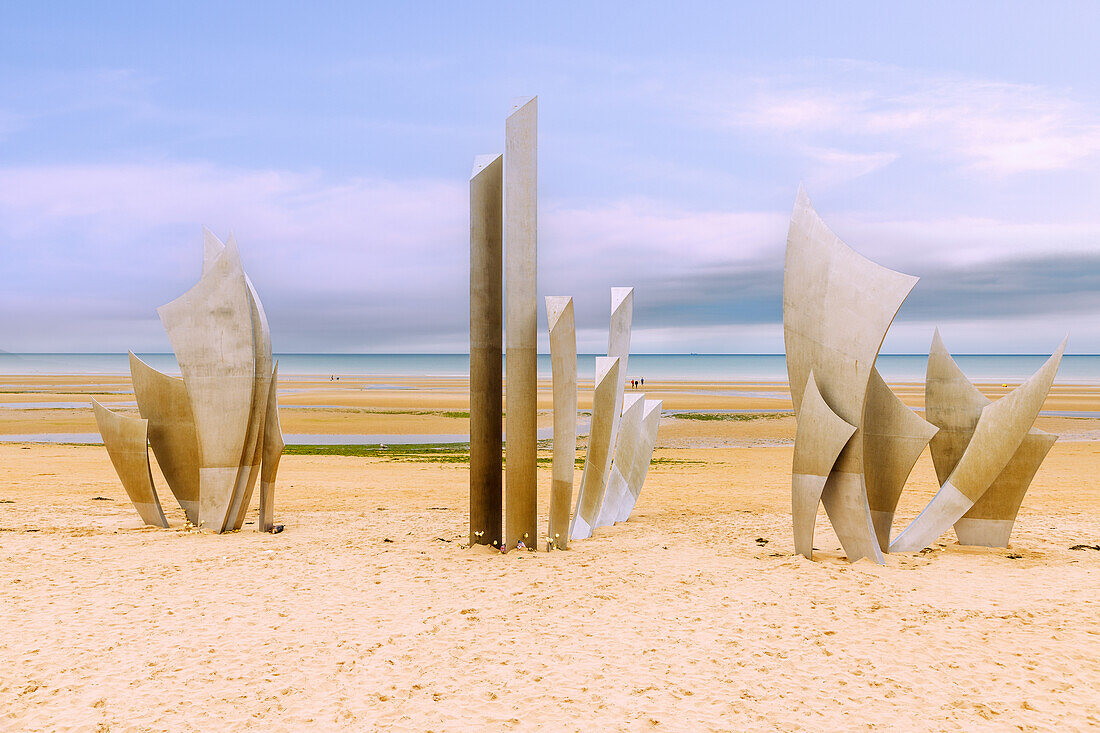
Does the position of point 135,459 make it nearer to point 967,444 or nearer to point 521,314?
point 521,314

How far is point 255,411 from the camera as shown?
416 inches

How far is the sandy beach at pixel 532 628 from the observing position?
5.23 metres

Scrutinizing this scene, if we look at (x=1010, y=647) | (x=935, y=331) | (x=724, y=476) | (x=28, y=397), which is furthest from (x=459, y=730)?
(x=28, y=397)

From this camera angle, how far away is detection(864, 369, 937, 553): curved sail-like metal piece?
9.02 metres

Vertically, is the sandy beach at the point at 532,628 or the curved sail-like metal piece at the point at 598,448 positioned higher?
the curved sail-like metal piece at the point at 598,448

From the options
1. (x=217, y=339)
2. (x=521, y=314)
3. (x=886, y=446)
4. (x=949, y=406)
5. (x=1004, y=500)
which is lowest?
(x=1004, y=500)

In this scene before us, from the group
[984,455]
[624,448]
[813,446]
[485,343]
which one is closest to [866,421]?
[813,446]

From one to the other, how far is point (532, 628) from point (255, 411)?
19.1 ft

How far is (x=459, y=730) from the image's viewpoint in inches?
195

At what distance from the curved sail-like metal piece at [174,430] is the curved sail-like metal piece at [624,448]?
6.31 meters

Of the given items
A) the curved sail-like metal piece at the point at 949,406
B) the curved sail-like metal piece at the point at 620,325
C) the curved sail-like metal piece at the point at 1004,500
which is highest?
the curved sail-like metal piece at the point at 620,325

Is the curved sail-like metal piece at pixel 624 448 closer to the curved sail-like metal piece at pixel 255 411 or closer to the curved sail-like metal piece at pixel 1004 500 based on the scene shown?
the curved sail-like metal piece at pixel 1004 500

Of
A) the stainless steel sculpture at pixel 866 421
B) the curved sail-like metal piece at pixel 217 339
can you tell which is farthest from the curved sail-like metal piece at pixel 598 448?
the curved sail-like metal piece at pixel 217 339

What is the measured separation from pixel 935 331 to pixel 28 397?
166ft
